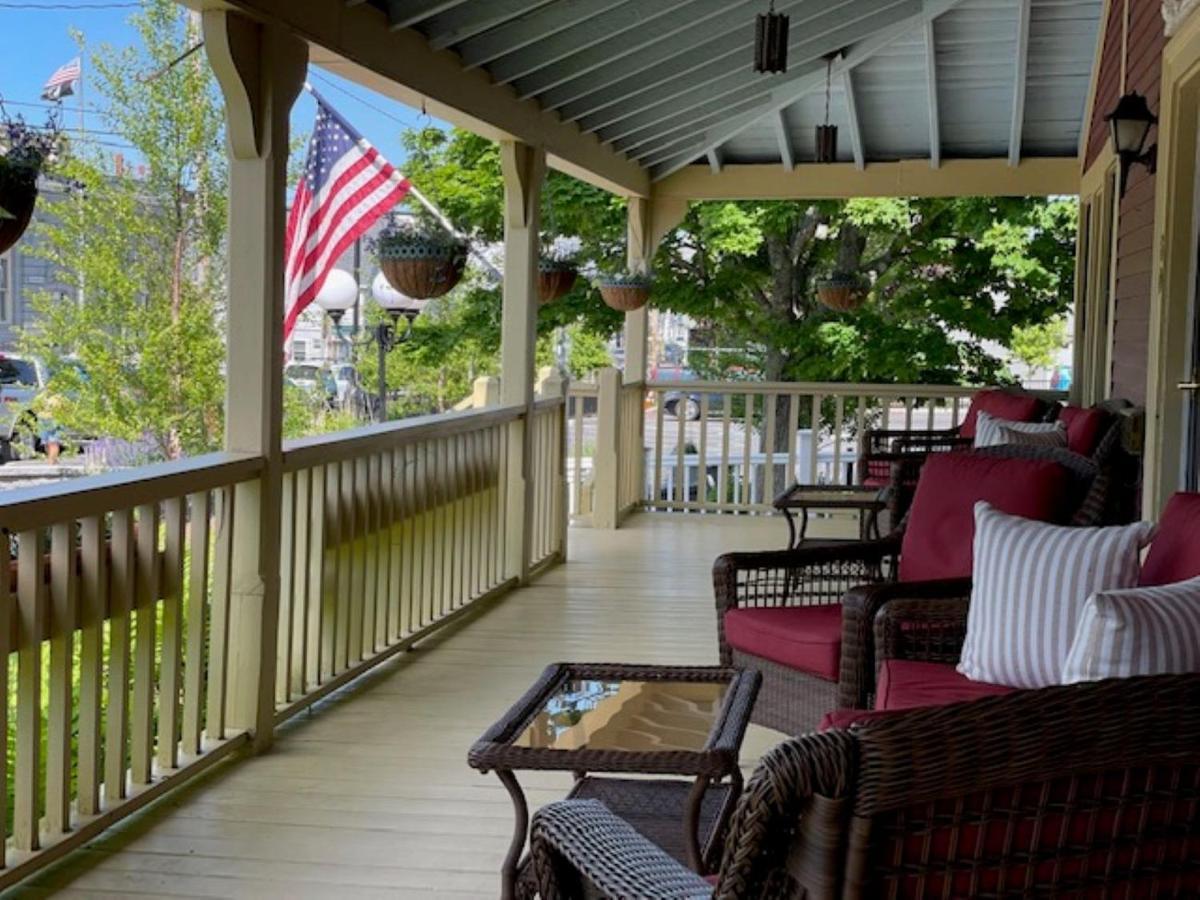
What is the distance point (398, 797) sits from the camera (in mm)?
3977

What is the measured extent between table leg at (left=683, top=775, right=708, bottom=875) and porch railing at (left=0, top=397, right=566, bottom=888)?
4.75ft

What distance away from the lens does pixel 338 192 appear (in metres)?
7.46

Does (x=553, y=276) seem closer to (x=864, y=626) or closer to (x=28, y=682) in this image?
(x=864, y=626)

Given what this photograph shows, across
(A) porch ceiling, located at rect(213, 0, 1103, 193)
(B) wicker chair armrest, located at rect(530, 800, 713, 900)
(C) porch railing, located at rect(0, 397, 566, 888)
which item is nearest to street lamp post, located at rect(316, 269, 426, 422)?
(A) porch ceiling, located at rect(213, 0, 1103, 193)

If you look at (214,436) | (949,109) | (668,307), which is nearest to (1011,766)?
(949,109)

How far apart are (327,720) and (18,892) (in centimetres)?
159

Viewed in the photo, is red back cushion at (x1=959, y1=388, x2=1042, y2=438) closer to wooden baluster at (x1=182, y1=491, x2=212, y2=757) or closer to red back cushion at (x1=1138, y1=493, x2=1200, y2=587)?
red back cushion at (x1=1138, y1=493, x2=1200, y2=587)

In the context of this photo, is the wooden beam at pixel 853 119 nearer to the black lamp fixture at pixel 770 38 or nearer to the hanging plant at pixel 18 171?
the black lamp fixture at pixel 770 38

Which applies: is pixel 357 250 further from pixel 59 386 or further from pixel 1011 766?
pixel 1011 766

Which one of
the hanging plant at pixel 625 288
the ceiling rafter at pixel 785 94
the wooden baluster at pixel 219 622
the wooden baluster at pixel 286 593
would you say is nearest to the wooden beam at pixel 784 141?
the ceiling rafter at pixel 785 94

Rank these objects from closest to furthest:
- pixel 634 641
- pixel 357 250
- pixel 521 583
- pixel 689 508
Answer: pixel 634 641, pixel 521 583, pixel 689 508, pixel 357 250

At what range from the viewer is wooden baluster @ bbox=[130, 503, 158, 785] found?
145 inches

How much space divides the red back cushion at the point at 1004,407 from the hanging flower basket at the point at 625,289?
2.16 meters

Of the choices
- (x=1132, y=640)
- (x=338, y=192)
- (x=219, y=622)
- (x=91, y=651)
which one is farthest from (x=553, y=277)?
(x=1132, y=640)
